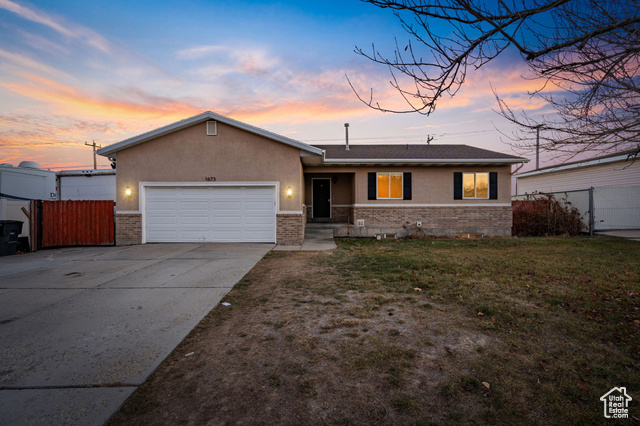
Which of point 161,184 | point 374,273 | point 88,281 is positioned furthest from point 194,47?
point 374,273

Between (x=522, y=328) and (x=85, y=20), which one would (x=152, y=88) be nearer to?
(x=85, y=20)

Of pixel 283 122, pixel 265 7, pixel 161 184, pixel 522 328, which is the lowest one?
pixel 522 328

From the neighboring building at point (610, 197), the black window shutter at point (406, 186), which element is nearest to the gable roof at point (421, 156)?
the black window shutter at point (406, 186)

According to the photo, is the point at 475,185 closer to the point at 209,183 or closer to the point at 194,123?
the point at 209,183

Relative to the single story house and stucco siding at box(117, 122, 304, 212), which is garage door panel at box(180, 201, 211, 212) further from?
stucco siding at box(117, 122, 304, 212)

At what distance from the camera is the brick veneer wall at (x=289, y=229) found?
11.8 m

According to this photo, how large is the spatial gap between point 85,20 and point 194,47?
Answer: 347 cm

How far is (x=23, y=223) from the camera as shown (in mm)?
10602

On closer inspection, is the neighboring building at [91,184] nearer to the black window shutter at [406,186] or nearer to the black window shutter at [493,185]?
the black window shutter at [406,186]

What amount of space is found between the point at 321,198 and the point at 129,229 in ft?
29.5

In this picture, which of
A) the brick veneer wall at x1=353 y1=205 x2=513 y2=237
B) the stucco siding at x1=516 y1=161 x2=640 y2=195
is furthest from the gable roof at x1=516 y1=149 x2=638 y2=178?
Result: the brick veneer wall at x1=353 y1=205 x2=513 y2=237

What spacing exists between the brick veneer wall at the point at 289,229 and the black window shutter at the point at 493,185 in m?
9.41

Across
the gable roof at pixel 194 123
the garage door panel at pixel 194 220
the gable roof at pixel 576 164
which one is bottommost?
the garage door panel at pixel 194 220

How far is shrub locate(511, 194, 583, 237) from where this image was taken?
49.4 ft
